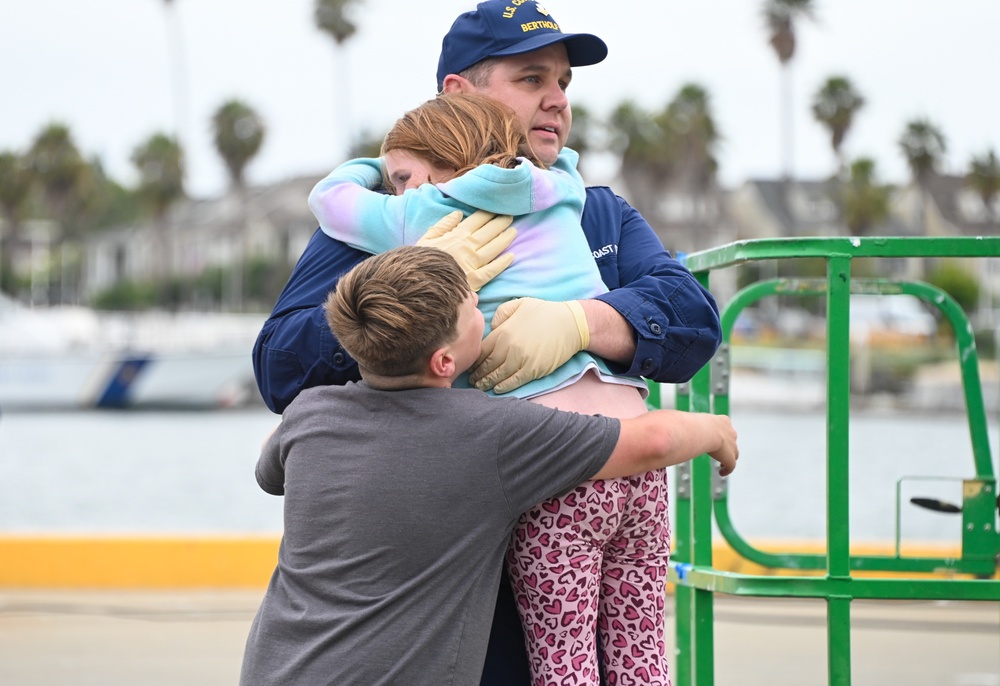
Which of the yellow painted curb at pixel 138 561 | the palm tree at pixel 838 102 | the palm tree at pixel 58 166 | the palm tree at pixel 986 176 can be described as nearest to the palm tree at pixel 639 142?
the palm tree at pixel 838 102

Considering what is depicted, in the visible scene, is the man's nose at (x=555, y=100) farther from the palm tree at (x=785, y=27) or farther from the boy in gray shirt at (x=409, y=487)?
the palm tree at (x=785, y=27)

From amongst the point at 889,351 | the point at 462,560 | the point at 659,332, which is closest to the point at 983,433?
the point at 659,332

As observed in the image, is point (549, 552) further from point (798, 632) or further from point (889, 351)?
point (889, 351)

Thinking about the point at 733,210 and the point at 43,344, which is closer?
the point at 43,344

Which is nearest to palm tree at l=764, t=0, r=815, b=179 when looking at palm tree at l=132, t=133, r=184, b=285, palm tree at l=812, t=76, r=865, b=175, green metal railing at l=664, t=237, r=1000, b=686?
palm tree at l=812, t=76, r=865, b=175

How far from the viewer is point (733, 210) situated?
64.5 meters

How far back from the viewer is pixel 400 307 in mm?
1555

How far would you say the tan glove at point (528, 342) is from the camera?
1.66 m

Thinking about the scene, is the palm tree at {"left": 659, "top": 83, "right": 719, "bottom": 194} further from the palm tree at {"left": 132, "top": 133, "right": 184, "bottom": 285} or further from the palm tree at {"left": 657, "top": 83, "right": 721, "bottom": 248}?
the palm tree at {"left": 132, "top": 133, "right": 184, "bottom": 285}

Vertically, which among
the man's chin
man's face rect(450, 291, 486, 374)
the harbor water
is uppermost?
the man's chin

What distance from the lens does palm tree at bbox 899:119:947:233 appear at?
53469 millimetres

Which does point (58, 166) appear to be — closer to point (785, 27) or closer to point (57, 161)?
point (57, 161)

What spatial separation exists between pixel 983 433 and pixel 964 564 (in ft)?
1.14

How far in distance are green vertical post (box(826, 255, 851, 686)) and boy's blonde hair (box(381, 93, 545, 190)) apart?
771 mm
